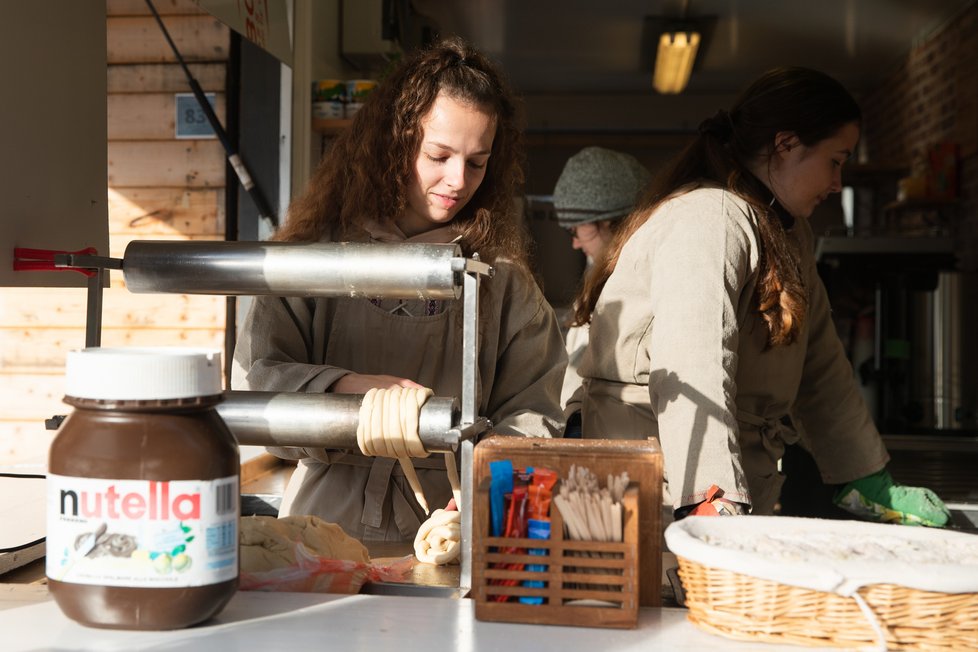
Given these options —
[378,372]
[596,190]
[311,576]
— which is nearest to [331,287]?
[311,576]

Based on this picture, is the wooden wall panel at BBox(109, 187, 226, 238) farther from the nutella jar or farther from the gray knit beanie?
the nutella jar

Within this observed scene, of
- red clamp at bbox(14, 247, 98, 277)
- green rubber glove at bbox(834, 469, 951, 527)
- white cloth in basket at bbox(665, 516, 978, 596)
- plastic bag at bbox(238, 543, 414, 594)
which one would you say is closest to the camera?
white cloth in basket at bbox(665, 516, 978, 596)

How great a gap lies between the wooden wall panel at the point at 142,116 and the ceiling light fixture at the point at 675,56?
322 centimetres

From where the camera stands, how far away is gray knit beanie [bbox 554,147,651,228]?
303 cm

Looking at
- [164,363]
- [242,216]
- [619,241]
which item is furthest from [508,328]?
[242,216]

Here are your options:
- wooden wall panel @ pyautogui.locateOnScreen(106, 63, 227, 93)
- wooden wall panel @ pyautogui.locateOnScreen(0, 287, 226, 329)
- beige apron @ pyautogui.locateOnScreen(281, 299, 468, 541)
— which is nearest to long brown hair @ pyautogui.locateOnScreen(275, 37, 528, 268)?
beige apron @ pyautogui.locateOnScreen(281, 299, 468, 541)

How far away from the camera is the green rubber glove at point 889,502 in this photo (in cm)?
185

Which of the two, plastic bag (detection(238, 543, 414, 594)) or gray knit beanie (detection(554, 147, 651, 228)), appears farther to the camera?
gray knit beanie (detection(554, 147, 651, 228))

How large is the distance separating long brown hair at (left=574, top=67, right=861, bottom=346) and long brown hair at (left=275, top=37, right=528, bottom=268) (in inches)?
13.9

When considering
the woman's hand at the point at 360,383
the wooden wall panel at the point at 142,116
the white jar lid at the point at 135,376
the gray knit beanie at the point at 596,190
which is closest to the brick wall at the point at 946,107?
the gray knit beanie at the point at 596,190

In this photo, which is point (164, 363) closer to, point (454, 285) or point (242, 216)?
point (454, 285)

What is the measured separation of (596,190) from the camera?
3.04 m

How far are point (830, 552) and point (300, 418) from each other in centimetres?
48

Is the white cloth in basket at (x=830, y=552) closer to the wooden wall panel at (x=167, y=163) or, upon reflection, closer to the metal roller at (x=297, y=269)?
the metal roller at (x=297, y=269)
